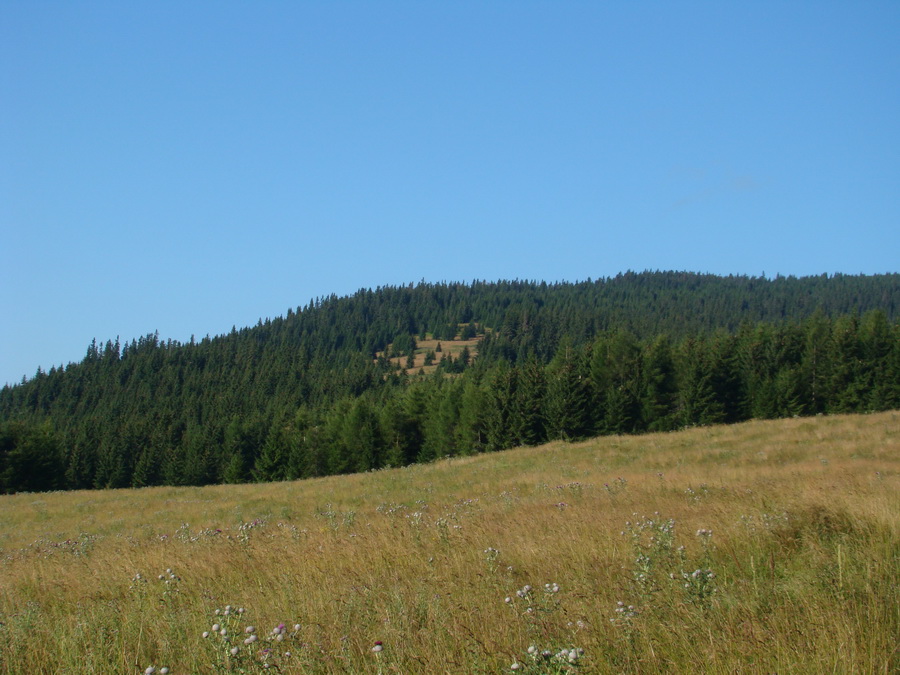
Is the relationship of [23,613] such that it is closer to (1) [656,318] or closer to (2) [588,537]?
(2) [588,537]

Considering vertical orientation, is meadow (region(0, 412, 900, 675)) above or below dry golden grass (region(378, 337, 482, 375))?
below

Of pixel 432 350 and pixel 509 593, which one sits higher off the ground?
pixel 432 350

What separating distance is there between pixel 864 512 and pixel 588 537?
304 centimetres

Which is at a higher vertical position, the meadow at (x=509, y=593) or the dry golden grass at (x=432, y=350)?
the dry golden grass at (x=432, y=350)

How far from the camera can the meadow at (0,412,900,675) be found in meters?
3.63

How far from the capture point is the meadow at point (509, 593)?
11.9 feet

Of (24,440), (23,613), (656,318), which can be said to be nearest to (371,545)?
(23,613)

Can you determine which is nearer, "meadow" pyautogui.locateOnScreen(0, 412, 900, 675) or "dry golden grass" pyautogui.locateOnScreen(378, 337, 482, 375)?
"meadow" pyautogui.locateOnScreen(0, 412, 900, 675)

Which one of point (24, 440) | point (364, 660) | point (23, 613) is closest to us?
point (364, 660)

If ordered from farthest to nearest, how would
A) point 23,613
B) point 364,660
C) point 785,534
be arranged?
1. point 785,534
2. point 23,613
3. point 364,660

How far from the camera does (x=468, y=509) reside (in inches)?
444

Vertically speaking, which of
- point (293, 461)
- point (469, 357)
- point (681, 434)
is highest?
point (469, 357)

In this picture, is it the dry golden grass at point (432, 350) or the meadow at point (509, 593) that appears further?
the dry golden grass at point (432, 350)

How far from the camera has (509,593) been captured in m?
4.83
